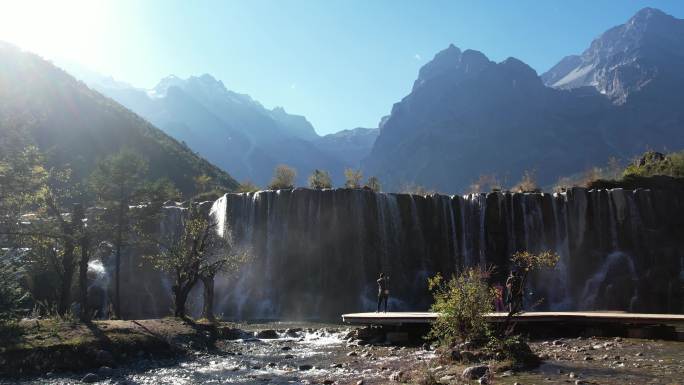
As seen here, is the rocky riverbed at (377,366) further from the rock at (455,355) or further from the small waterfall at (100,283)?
the small waterfall at (100,283)

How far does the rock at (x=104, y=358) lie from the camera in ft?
62.2

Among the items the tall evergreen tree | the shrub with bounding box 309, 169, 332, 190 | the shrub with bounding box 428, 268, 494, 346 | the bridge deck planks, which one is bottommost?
the bridge deck planks

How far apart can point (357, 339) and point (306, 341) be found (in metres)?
2.69

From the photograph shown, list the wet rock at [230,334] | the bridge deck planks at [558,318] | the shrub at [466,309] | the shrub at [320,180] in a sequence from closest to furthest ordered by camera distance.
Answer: the shrub at [466,309] < the bridge deck planks at [558,318] < the wet rock at [230,334] < the shrub at [320,180]

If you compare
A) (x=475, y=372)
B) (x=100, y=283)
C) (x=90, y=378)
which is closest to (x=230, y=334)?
(x=90, y=378)

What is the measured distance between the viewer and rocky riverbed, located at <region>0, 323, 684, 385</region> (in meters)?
13.9

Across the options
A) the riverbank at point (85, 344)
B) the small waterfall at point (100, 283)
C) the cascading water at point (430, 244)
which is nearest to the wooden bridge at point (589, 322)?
the riverbank at point (85, 344)

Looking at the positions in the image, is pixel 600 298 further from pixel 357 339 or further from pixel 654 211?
pixel 357 339

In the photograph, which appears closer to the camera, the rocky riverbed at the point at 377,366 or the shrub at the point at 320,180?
the rocky riverbed at the point at 377,366

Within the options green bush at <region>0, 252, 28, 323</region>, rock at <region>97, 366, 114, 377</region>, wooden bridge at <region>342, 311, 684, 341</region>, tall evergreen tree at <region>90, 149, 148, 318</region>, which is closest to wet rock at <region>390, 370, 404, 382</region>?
wooden bridge at <region>342, 311, 684, 341</region>

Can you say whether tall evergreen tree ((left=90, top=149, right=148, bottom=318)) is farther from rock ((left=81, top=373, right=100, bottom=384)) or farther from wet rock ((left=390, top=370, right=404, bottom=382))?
wet rock ((left=390, top=370, right=404, bottom=382))

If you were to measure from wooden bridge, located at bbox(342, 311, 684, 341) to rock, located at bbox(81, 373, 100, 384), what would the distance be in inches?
490

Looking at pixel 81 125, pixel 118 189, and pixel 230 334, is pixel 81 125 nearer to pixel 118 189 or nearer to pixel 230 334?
pixel 118 189

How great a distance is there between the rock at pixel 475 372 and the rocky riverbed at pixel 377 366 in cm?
4
